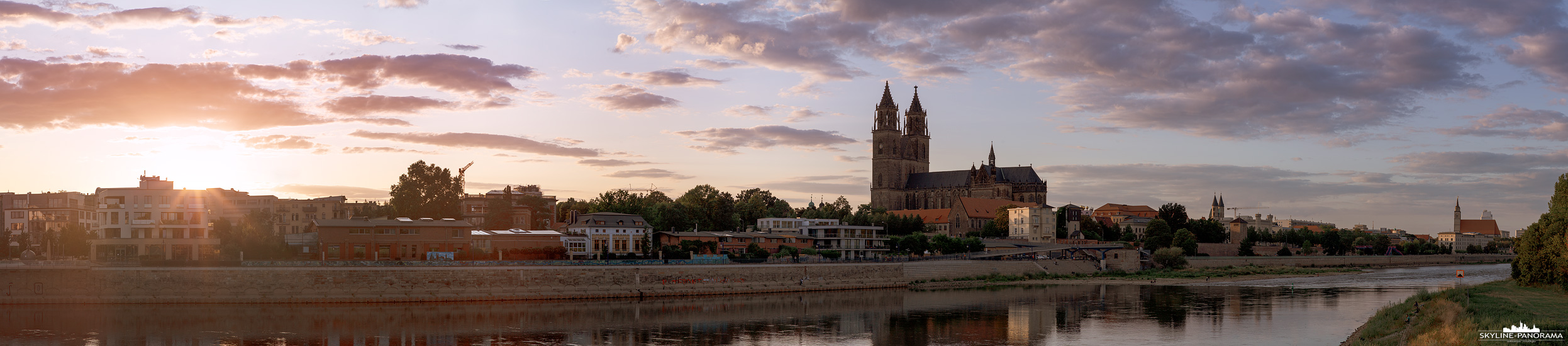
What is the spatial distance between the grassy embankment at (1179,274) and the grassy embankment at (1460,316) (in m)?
40.1

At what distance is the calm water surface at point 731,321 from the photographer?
164 ft

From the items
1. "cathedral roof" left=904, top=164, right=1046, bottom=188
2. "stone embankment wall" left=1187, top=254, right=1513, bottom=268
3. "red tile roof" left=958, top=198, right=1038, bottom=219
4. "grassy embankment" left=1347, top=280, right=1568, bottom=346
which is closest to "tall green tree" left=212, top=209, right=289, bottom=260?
"grassy embankment" left=1347, top=280, right=1568, bottom=346

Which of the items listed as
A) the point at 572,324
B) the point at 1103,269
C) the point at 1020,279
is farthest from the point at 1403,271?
the point at 572,324

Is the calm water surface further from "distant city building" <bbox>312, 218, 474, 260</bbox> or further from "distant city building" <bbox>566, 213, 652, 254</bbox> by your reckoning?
"distant city building" <bbox>566, 213, 652, 254</bbox>

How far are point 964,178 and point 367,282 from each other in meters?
139

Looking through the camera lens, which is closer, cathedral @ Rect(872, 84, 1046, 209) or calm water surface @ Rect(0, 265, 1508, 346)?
calm water surface @ Rect(0, 265, 1508, 346)

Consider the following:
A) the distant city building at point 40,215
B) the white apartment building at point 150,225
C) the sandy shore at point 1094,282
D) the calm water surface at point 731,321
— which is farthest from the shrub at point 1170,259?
the distant city building at point 40,215

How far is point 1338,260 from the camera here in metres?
152

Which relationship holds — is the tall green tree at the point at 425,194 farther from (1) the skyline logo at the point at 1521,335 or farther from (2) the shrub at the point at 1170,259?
(1) the skyline logo at the point at 1521,335

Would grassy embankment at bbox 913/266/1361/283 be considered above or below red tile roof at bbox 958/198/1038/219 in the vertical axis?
below

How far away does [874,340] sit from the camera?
5097 centimetres

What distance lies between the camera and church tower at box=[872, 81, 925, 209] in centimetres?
19675

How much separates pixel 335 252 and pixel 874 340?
46629mm

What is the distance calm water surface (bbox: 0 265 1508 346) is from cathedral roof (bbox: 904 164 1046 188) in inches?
4393
